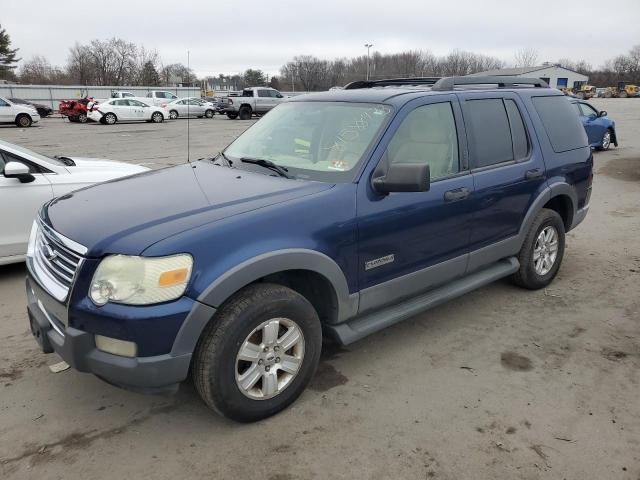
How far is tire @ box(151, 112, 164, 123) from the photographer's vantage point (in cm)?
3119

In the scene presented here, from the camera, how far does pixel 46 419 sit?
9.87ft

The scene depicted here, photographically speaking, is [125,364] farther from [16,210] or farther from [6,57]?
[6,57]

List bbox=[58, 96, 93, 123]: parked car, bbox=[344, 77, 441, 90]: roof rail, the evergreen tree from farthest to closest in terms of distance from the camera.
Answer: the evergreen tree < bbox=[58, 96, 93, 123]: parked car < bbox=[344, 77, 441, 90]: roof rail

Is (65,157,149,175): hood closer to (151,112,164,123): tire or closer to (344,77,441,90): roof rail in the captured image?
(344,77,441,90): roof rail

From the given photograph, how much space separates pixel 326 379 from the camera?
3449 millimetres

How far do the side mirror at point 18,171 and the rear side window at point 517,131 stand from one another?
455 cm

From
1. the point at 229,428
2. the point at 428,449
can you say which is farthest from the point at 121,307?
the point at 428,449

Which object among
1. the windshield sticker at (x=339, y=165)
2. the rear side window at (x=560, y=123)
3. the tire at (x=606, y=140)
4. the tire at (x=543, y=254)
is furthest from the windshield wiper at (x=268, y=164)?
the tire at (x=606, y=140)

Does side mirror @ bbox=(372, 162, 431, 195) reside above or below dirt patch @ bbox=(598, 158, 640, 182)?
above

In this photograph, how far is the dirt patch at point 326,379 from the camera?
3.36 m

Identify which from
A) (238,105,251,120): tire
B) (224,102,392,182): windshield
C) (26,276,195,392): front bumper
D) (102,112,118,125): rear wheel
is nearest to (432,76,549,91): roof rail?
(224,102,392,182): windshield

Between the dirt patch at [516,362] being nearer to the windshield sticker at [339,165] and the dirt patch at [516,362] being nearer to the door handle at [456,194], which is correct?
the door handle at [456,194]

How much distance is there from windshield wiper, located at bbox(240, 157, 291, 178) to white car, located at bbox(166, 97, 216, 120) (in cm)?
3243

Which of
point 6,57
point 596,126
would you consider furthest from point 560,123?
point 6,57
